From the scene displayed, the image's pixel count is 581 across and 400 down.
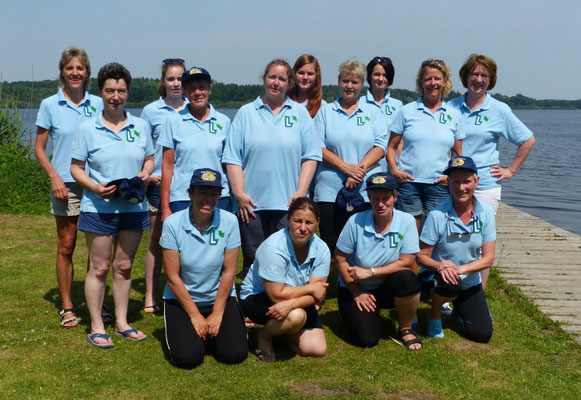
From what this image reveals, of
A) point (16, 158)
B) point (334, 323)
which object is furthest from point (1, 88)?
point (334, 323)

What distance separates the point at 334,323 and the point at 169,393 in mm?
1930

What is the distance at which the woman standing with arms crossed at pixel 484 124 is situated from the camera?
223 inches

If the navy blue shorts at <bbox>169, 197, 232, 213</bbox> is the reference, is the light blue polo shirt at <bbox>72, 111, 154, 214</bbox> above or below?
above

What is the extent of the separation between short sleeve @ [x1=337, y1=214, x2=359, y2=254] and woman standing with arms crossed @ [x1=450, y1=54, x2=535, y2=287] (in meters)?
1.37

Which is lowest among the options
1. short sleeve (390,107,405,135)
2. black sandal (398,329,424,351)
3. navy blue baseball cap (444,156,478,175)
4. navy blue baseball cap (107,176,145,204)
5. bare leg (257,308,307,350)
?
black sandal (398,329,424,351)

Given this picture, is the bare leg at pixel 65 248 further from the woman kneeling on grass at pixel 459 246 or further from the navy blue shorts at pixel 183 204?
the woman kneeling on grass at pixel 459 246

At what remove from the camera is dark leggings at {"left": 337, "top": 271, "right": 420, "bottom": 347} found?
4945 millimetres

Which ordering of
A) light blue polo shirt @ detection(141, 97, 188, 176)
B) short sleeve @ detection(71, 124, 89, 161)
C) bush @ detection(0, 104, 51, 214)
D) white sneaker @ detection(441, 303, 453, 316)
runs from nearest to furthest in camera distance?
short sleeve @ detection(71, 124, 89, 161) → light blue polo shirt @ detection(141, 97, 188, 176) → white sneaker @ detection(441, 303, 453, 316) → bush @ detection(0, 104, 51, 214)

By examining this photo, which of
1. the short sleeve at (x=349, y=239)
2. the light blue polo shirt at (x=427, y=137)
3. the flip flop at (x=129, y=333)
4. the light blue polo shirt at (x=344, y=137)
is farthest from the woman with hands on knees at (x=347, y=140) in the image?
the flip flop at (x=129, y=333)

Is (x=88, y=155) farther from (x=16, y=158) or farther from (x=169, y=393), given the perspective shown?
(x=16, y=158)

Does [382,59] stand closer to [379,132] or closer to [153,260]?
[379,132]

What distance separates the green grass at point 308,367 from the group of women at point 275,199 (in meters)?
0.17

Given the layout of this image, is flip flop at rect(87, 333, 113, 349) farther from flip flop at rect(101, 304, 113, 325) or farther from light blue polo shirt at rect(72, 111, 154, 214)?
light blue polo shirt at rect(72, 111, 154, 214)

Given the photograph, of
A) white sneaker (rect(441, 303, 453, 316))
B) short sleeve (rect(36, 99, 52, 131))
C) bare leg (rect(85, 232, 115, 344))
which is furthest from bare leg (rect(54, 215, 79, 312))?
white sneaker (rect(441, 303, 453, 316))
